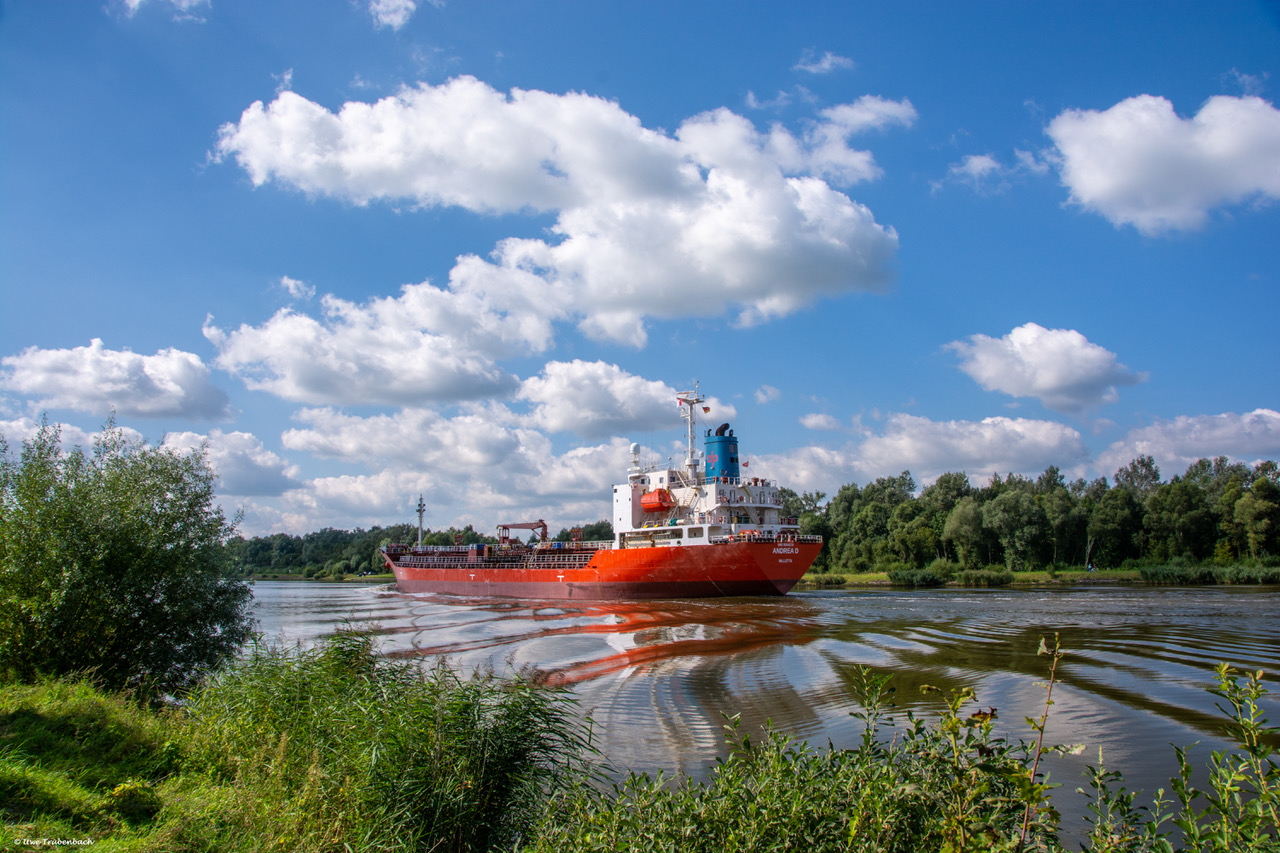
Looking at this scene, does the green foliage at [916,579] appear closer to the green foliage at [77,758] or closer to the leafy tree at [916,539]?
the leafy tree at [916,539]

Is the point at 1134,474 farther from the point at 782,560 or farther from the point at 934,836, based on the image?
the point at 934,836

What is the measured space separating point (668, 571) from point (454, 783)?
102 ft

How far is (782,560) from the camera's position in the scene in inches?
1403

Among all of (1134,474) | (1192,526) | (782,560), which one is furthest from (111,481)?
(1134,474)

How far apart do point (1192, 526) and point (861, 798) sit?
227 ft

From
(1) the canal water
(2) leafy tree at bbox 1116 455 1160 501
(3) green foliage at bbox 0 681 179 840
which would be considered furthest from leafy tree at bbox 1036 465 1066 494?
(3) green foliage at bbox 0 681 179 840

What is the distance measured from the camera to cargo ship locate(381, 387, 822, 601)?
117 feet

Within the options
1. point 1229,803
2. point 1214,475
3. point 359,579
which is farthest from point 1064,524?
point 359,579

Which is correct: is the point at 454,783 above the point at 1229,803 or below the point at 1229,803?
below

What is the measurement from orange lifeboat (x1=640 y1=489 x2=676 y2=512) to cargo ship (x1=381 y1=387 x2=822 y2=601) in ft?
0.21

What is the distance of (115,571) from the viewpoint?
1334cm

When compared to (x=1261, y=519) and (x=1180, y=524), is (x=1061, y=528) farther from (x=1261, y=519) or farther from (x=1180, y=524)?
(x=1261, y=519)

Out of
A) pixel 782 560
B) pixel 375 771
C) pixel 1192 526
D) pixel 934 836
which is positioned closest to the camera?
pixel 934 836

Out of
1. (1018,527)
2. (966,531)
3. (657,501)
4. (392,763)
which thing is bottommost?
(966,531)
